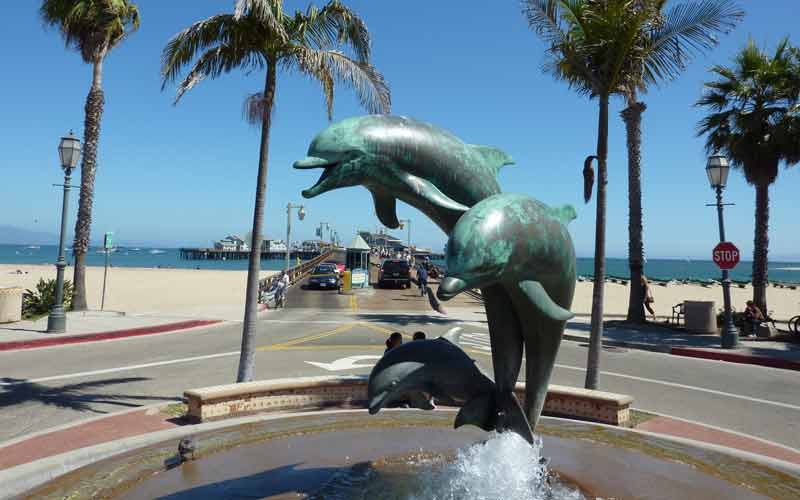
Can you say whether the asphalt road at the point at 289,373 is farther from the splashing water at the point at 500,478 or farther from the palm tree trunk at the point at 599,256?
the splashing water at the point at 500,478

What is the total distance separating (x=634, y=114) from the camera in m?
22.3

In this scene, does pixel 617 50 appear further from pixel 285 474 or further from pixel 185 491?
pixel 185 491

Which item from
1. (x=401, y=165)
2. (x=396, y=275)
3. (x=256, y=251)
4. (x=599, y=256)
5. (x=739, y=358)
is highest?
(x=401, y=165)

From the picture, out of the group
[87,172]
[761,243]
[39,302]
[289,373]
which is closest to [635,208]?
[761,243]

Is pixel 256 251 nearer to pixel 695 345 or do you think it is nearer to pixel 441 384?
pixel 441 384

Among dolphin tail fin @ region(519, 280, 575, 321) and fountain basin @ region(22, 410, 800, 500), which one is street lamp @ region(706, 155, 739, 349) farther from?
dolphin tail fin @ region(519, 280, 575, 321)

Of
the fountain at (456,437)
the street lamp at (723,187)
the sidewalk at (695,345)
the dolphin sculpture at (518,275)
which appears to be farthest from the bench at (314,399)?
the street lamp at (723,187)

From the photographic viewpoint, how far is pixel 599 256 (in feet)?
32.9

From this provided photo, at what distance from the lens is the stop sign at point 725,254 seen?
1647 cm

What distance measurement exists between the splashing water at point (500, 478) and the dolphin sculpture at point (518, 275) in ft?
1.27

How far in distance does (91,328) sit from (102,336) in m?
1.26

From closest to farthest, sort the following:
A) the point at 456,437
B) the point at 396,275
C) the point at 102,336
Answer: the point at 456,437 → the point at 102,336 → the point at 396,275

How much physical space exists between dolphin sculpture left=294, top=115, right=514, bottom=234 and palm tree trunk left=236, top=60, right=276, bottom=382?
494 cm

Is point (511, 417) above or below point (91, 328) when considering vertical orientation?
above
